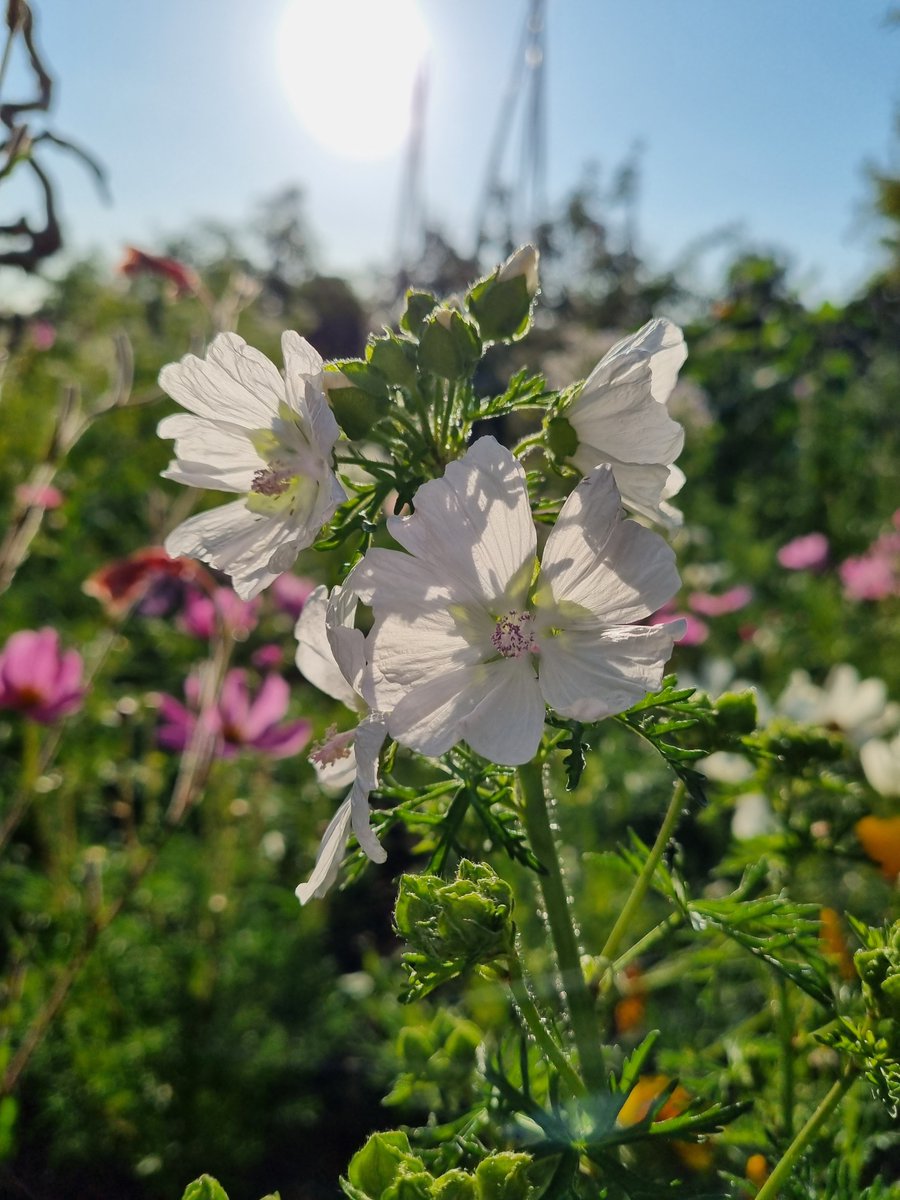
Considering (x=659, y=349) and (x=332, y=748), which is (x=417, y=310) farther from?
(x=332, y=748)

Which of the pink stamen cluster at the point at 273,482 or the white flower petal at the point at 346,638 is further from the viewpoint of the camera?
the pink stamen cluster at the point at 273,482

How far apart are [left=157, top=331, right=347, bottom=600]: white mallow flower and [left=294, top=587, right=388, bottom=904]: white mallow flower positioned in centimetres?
7

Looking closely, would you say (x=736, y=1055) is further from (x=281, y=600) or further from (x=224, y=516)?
(x=281, y=600)

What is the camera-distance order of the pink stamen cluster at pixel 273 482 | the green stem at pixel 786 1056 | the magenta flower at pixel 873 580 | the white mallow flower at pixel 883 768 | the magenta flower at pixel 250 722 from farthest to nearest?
1. the magenta flower at pixel 873 580
2. the magenta flower at pixel 250 722
3. the white mallow flower at pixel 883 768
4. the green stem at pixel 786 1056
5. the pink stamen cluster at pixel 273 482

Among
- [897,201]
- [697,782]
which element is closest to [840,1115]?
[697,782]

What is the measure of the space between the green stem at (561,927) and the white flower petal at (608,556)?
0.56ft

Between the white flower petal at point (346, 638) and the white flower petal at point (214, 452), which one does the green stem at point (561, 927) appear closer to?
the white flower petal at point (346, 638)

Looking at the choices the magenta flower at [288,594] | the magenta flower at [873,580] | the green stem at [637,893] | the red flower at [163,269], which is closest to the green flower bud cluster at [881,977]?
the green stem at [637,893]

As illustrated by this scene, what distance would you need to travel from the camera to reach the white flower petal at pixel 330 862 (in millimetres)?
800

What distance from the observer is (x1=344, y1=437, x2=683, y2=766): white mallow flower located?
743mm

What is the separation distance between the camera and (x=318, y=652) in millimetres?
992

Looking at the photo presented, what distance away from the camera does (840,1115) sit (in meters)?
1.20

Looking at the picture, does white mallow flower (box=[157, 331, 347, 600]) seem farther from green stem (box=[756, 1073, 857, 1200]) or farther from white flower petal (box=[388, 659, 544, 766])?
green stem (box=[756, 1073, 857, 1200])

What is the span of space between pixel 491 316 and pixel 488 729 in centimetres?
41
